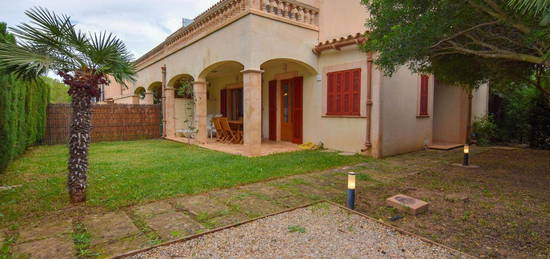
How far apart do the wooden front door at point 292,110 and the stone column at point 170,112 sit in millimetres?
5207

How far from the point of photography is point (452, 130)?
1053cm

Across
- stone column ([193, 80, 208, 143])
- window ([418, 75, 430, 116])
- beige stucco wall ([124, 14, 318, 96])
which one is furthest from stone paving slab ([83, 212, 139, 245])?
window ([418, 75, 430, 116])

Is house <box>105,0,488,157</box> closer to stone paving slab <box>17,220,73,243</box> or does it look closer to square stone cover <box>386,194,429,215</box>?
square stone cover <box>386,194,429,215</box>

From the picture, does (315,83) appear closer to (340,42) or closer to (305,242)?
(340,42)

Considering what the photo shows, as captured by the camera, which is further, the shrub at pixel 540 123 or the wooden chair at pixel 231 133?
the wooden chair at pixel 231 133

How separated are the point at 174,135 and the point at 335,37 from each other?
8266 millimetres

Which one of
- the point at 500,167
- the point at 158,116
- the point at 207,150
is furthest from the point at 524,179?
the point at 158,116

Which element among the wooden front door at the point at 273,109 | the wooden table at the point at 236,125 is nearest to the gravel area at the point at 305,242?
the wooden table at the point at 236,125

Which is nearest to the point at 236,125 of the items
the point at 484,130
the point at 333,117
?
the point at 333,117

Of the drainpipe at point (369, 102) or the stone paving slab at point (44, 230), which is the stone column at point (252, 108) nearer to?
the drainpipe at point (369, 102)

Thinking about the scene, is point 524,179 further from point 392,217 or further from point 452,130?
point 452,130

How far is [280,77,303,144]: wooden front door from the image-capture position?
A: 9720 mm

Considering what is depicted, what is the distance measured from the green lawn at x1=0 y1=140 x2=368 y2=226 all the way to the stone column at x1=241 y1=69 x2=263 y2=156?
534 millimetres

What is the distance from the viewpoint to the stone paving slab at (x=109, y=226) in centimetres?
280
